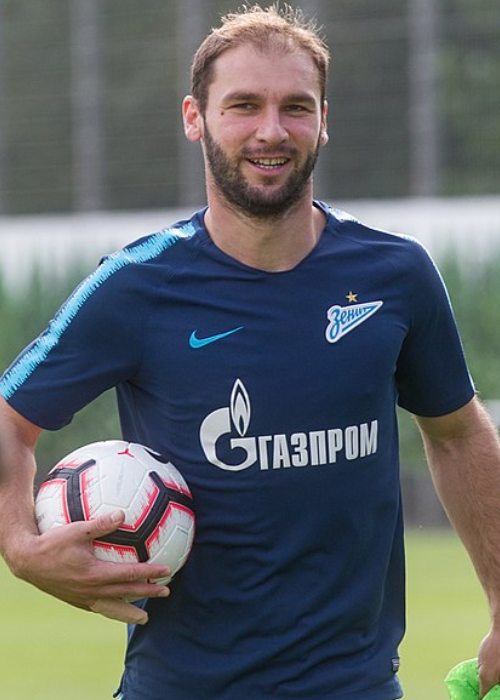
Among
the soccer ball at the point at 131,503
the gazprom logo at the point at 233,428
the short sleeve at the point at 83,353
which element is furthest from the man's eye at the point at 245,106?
the soccer ball at the point at 131,503

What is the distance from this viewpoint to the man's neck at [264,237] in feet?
14.6

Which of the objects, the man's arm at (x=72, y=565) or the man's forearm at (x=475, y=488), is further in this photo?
the man's forearm at (x=475, y=488)

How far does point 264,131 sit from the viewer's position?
431 cm

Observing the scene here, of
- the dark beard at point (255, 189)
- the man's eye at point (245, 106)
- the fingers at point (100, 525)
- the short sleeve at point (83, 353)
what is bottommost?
the fingers at point (100, 525)

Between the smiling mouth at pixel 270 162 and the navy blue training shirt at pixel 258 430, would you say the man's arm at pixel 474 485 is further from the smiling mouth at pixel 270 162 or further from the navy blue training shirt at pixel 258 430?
the smiling mouth at pixel 270 162

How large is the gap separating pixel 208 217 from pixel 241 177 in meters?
0.22

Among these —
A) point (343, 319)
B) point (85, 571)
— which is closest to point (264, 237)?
point (343, 319)

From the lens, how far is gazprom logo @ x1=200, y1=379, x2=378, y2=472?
4328 mm

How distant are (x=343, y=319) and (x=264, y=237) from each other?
0.92 feet

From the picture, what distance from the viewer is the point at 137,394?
446cm

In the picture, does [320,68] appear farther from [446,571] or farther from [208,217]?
[446,571]

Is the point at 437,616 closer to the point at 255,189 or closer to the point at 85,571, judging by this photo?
the point at 255,189

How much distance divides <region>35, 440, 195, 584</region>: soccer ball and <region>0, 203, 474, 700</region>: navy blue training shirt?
78 mm

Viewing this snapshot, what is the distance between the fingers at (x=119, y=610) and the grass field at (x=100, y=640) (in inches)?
191
